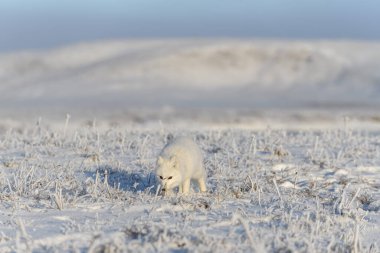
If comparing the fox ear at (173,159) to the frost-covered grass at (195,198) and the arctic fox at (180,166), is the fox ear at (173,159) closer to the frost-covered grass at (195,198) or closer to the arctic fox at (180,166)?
the arctic fox at (180,166)

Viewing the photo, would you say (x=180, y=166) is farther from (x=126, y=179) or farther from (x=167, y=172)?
(x=126, y=179)

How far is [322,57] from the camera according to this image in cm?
5603

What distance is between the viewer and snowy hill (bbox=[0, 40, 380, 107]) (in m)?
51.9

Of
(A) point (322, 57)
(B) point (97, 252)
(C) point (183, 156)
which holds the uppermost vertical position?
(A) point (322, 57)

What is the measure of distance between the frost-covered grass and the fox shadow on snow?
2cm

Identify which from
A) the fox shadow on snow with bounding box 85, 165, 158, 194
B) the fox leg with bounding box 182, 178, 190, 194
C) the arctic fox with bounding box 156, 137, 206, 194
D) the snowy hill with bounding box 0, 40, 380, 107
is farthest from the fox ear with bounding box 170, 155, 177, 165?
the snowy hill with bounding box 0, 40, 380, 107

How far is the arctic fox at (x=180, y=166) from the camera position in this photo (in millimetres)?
7754

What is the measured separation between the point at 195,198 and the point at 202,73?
159ft

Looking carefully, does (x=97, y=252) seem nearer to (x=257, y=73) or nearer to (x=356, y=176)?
(x=356, y=176)

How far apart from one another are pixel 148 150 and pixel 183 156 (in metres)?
2.62

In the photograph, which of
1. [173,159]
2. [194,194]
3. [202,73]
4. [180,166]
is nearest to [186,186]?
[194,194]

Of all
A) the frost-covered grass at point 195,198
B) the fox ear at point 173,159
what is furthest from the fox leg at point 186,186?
the fox ear at point 173,159

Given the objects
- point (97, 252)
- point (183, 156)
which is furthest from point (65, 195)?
point (97, 252)

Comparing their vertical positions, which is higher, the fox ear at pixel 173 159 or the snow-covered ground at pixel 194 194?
the fox ear at pixel 173 159
